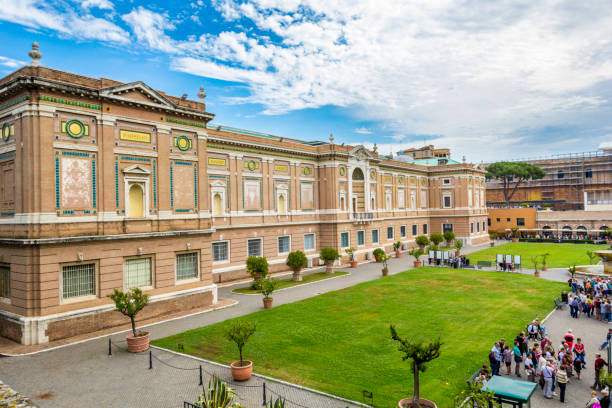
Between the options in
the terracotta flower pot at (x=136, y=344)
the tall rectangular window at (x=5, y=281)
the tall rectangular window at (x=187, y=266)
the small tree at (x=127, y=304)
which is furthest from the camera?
the tall rectangular window at (x=187, y=266)

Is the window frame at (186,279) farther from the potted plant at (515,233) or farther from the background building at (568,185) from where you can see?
the background building at (568,185)

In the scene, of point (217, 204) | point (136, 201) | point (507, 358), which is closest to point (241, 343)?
point (507, 358)

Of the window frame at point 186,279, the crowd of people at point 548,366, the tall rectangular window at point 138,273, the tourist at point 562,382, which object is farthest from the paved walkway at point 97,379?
the tourist at point 562,382

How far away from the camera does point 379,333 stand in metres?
22.0

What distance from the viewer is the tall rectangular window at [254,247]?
→ 3916 cm

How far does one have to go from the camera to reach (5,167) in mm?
22625

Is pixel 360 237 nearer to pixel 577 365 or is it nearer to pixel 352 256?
pixel 352 256

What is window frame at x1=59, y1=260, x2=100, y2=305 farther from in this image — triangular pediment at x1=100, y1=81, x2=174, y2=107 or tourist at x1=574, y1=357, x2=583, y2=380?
tourist at x1=574, y1=357, x2=583, y2=380

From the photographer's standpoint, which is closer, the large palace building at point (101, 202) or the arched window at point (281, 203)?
the large palace building at point (101, 202)

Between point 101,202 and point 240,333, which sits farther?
point 101,202

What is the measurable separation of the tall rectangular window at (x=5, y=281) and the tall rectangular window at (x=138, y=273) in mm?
5720

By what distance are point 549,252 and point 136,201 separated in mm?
55625

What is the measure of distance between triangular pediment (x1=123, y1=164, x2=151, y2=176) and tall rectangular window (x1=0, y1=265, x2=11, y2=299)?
7896mm

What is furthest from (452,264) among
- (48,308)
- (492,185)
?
(492,185)
